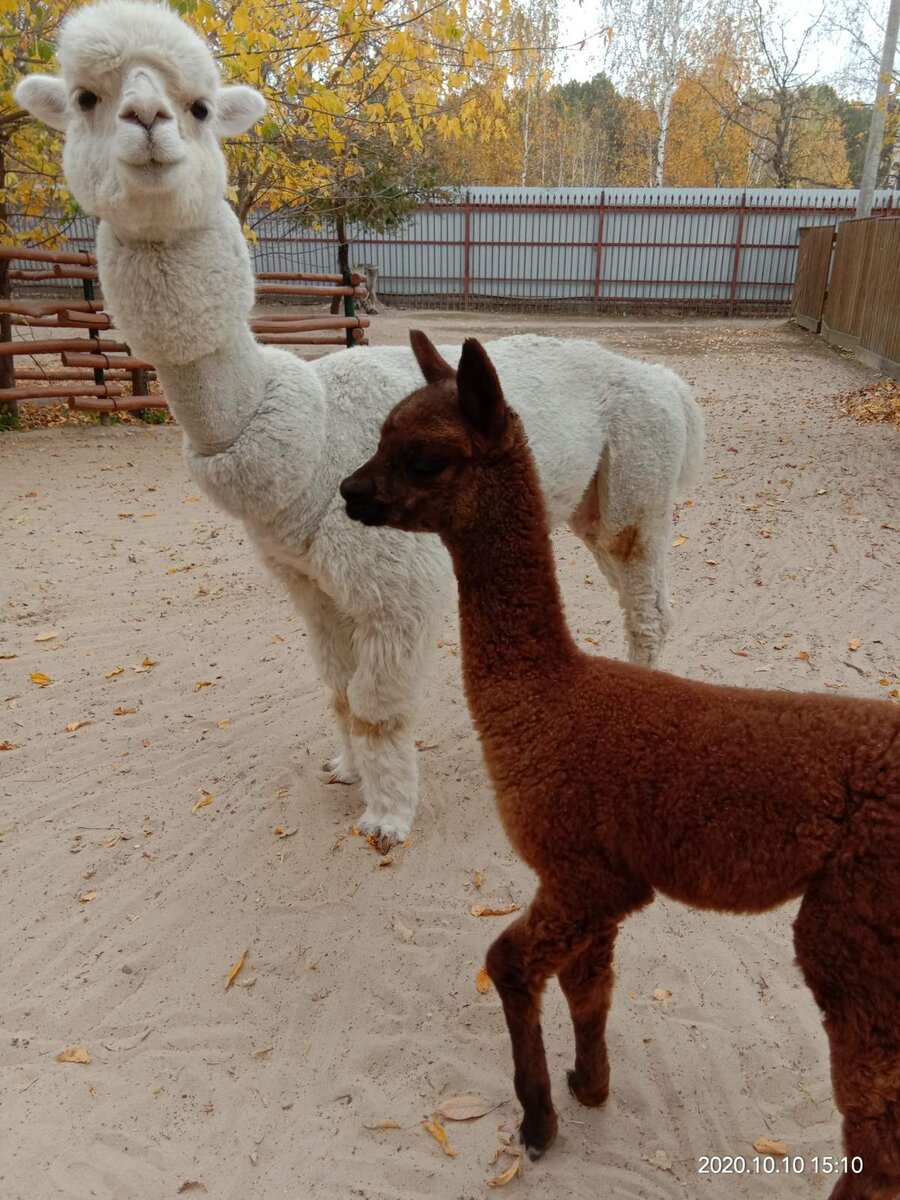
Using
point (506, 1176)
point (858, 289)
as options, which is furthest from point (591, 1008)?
point (858, 289)

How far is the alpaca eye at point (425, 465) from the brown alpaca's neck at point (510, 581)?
93 mm

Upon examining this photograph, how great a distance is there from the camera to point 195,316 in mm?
2430

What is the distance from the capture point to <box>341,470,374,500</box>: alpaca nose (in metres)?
1.71

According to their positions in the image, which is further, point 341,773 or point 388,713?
point 341,773

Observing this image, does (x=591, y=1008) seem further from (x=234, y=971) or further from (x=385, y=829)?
(x=385, y=829)

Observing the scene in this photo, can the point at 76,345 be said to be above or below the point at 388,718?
above

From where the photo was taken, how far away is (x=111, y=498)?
280 inches

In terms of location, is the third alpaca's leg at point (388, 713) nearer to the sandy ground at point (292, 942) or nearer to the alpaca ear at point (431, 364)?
the sandy ground at point (292, 942)

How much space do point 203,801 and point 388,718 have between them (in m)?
1.03

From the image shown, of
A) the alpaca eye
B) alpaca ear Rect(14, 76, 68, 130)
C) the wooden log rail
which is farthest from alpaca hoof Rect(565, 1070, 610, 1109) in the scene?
the wooden log rail

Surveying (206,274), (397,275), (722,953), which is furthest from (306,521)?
(397,275)

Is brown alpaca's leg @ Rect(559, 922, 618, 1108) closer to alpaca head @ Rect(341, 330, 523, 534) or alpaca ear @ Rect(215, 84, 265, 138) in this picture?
alpaca head @ Rect(341, 330, 523, 534)

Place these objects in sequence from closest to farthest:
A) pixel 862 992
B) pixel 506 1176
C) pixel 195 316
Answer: pixel 862 992 < pixel 506 1176 < pixel 195 316

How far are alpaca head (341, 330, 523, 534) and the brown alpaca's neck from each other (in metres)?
0.03
